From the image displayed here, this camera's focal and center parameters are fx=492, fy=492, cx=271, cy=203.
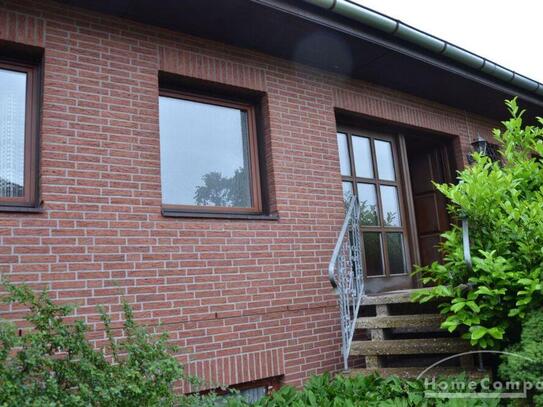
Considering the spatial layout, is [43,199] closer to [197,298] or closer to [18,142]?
[18,142]

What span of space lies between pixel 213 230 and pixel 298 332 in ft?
3.86

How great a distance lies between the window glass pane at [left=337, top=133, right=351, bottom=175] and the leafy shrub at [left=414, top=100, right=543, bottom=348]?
5.23ft

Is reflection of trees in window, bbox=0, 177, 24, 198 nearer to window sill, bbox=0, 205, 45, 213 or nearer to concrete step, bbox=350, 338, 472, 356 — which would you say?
window sill, bbox=0, 205, 45, 213

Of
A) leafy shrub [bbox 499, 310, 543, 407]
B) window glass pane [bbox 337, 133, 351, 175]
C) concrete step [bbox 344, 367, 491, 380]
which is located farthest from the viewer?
window glass pane [bbox 337, 133, 351, 175]

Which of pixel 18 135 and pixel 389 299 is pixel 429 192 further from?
pixel 18 135

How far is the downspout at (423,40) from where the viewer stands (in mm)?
4254

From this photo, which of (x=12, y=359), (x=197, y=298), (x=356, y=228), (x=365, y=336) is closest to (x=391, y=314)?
(x=365, y=336)

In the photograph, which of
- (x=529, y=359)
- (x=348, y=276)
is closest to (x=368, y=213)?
(x=348, y=276)

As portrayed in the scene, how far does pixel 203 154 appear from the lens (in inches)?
169

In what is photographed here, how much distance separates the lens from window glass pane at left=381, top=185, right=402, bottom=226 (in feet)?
19.0

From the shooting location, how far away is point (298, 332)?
4266mm

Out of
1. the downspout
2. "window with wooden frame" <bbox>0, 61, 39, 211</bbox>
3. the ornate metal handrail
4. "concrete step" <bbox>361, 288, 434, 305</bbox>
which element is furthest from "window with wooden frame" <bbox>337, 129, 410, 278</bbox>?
"window with wooden frame" <bbox>0, 61, 39, 211</bbox>

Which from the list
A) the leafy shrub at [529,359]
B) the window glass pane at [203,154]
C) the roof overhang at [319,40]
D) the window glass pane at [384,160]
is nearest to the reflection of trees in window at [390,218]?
the window glass pane at [384,160]

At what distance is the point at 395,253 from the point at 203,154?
106 inches
